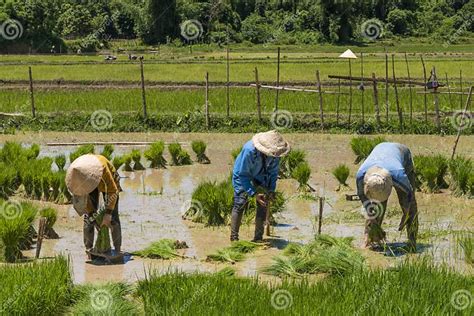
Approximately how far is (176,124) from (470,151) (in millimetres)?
6903

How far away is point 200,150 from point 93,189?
738cm

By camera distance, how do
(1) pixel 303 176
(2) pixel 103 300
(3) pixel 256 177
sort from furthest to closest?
(1) pixel 303 176, (3) pixel 256 177, (2) pixel 103 300

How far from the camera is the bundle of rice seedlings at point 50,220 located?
8.77m

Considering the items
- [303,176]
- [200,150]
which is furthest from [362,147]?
[200,150]

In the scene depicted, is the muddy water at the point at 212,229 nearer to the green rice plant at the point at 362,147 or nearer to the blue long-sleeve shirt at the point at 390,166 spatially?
the green rice plant at the point at 362,147

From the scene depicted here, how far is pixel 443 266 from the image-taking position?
6.46 m

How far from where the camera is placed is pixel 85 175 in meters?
7.46

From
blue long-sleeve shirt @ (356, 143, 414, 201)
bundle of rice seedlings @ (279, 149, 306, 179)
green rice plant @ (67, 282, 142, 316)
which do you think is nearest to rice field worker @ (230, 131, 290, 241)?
blue long-sleeve shirt @ (356, 143, 414, 201)

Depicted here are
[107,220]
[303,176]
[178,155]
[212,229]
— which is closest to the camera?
[107,220]

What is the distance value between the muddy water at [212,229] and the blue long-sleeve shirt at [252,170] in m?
0.68

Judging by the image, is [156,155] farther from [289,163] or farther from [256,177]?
[256,177]

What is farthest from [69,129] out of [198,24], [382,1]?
[382,1]

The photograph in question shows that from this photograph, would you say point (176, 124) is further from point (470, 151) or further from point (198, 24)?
point (198, 24)

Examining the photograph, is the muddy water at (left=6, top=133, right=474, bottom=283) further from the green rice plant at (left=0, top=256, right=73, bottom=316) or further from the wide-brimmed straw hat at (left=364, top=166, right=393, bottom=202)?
the green rice plant at (left=0, top=256, right=73, bottom=316)
